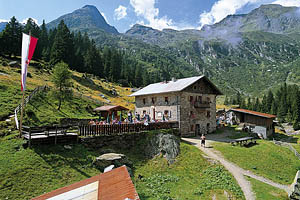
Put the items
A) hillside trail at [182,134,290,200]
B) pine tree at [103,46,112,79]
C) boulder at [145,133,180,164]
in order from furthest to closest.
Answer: pine tree at [103,46,112,79], boulder at [145,133,180,164], hillside trail at [182,134,290,200]

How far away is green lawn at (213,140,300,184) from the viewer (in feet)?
61.0

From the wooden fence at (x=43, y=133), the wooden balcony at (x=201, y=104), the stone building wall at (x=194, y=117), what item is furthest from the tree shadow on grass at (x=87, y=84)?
the wooden fence at (x=43, y=133)

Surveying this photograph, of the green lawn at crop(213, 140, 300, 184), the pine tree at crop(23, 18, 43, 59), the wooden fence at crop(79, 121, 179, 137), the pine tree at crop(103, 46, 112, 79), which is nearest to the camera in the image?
the wooden fence at crop(79, 121, 179, 137)

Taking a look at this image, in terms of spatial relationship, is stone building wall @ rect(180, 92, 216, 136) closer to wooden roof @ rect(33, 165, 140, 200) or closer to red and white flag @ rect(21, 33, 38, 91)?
red and white flag @ rect(21, 33, 38, 91)

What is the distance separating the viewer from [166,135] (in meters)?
22.0

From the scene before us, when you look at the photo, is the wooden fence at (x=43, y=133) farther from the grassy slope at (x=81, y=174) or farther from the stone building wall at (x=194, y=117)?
the stone building wall at (x=194, y=117)

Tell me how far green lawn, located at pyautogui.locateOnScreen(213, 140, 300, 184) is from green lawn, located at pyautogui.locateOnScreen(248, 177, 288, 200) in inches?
100

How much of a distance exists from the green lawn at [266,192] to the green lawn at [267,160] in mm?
2541

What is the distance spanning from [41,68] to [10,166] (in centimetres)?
5475

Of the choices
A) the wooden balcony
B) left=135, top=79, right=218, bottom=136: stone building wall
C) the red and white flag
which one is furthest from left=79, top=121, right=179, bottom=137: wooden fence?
the wooden balcony

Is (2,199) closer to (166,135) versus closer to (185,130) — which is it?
(166,135)

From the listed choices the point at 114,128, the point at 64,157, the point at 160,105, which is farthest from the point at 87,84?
the point at 64,157

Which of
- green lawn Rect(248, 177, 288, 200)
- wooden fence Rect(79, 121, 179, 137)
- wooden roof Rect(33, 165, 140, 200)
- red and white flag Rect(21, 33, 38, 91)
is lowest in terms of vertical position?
green lawn Rect(248, 177, 288, 200)

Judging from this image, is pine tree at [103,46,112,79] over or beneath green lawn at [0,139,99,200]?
over
